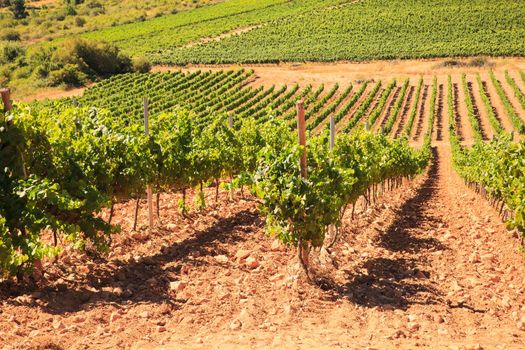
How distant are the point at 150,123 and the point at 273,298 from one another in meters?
6.79

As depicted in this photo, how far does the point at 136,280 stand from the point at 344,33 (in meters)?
99.2

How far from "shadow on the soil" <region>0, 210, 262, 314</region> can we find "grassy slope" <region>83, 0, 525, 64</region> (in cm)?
7293

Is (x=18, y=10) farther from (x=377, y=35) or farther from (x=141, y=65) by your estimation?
(x=377, y=35)

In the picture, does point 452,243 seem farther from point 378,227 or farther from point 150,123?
point 150,123

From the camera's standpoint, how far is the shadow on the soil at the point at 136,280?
27.5 feet

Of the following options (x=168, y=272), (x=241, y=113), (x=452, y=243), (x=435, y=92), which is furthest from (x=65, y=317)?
(x=435, y=92)

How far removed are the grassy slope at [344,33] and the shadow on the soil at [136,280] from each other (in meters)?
72.9

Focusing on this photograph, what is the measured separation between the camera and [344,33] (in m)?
103

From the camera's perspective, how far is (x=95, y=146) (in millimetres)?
10734

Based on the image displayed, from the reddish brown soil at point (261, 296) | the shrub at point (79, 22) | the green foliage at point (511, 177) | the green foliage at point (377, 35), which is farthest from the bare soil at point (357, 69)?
the reddish brown soil at point (261, 296)

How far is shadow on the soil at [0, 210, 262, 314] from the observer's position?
8383 mm

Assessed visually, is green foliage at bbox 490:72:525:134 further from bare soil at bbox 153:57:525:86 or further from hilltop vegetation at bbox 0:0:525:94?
hilltop vegetation at bbox 0:0:525:94

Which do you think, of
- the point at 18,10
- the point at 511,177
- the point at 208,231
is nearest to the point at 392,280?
the point at 208,231

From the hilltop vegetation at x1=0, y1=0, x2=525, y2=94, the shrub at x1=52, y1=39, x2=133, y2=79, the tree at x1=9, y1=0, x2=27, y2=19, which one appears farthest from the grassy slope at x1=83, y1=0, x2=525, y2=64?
the tree at x1=9, y1=0, x2=27, y2=19
